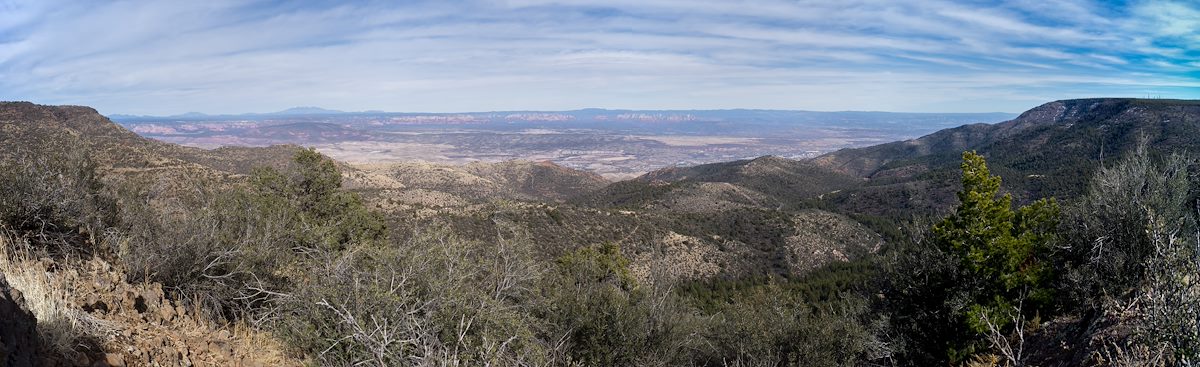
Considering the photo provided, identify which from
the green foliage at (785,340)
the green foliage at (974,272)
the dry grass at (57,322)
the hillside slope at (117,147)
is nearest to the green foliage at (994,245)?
the green foliage at (974,272)

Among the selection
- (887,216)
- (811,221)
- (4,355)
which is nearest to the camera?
(4,355)

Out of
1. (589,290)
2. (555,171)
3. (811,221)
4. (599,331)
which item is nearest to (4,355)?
(599,331)

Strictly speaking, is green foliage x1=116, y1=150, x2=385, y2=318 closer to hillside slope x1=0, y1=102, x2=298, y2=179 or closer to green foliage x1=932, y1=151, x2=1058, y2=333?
hillside slope x1=0, y1=102, x2=298, y2=179

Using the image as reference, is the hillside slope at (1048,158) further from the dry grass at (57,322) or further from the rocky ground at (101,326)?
the dry grass at (57,322)

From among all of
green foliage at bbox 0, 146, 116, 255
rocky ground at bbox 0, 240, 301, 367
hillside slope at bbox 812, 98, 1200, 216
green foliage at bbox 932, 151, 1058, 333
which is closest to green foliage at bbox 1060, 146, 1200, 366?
green foliage at bbox 932, 151, 1058, 333

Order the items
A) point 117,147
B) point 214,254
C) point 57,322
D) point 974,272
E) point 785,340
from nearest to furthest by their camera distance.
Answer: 1. point 57,322
2. point 214,254
3. point 785,340
4. point 974,272
5. point 117,147

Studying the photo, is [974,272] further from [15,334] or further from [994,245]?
[15,334]

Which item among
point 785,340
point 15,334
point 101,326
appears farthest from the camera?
point 785,340

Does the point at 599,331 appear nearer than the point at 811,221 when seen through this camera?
Yes

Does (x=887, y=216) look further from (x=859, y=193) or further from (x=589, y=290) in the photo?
(x=589, y=290)

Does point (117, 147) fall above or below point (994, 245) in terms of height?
above

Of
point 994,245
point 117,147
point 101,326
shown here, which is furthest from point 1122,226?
point 117,147
